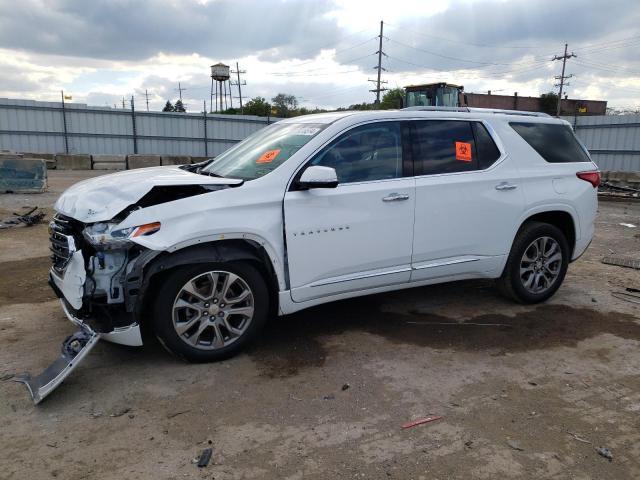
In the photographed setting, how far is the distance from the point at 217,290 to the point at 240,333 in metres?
0.39

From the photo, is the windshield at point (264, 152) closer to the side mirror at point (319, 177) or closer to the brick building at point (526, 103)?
the side mirror at point (319, 177)

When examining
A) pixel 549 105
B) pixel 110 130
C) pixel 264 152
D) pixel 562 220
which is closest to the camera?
pixel 264 152

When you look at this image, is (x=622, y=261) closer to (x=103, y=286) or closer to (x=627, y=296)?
(x=627, y=296)

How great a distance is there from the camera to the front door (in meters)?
3.93

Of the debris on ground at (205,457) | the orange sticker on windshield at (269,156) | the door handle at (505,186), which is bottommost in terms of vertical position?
the debris on ground at (205,457)

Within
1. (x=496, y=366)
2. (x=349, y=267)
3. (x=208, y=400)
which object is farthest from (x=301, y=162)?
(x=496, y=366)

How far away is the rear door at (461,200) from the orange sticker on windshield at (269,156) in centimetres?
120

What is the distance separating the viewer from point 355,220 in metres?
4.09

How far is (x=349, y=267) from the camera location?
4148mm

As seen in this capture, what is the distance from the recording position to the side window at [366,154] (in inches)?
162

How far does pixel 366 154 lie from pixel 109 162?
21903 mm

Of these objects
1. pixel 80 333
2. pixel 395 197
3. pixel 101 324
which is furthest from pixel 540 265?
pixel 80 333

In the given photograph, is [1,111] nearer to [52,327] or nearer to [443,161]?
[52,327]

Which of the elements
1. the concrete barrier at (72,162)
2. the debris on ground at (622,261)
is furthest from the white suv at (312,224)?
the concrete barrier at (72,162)
